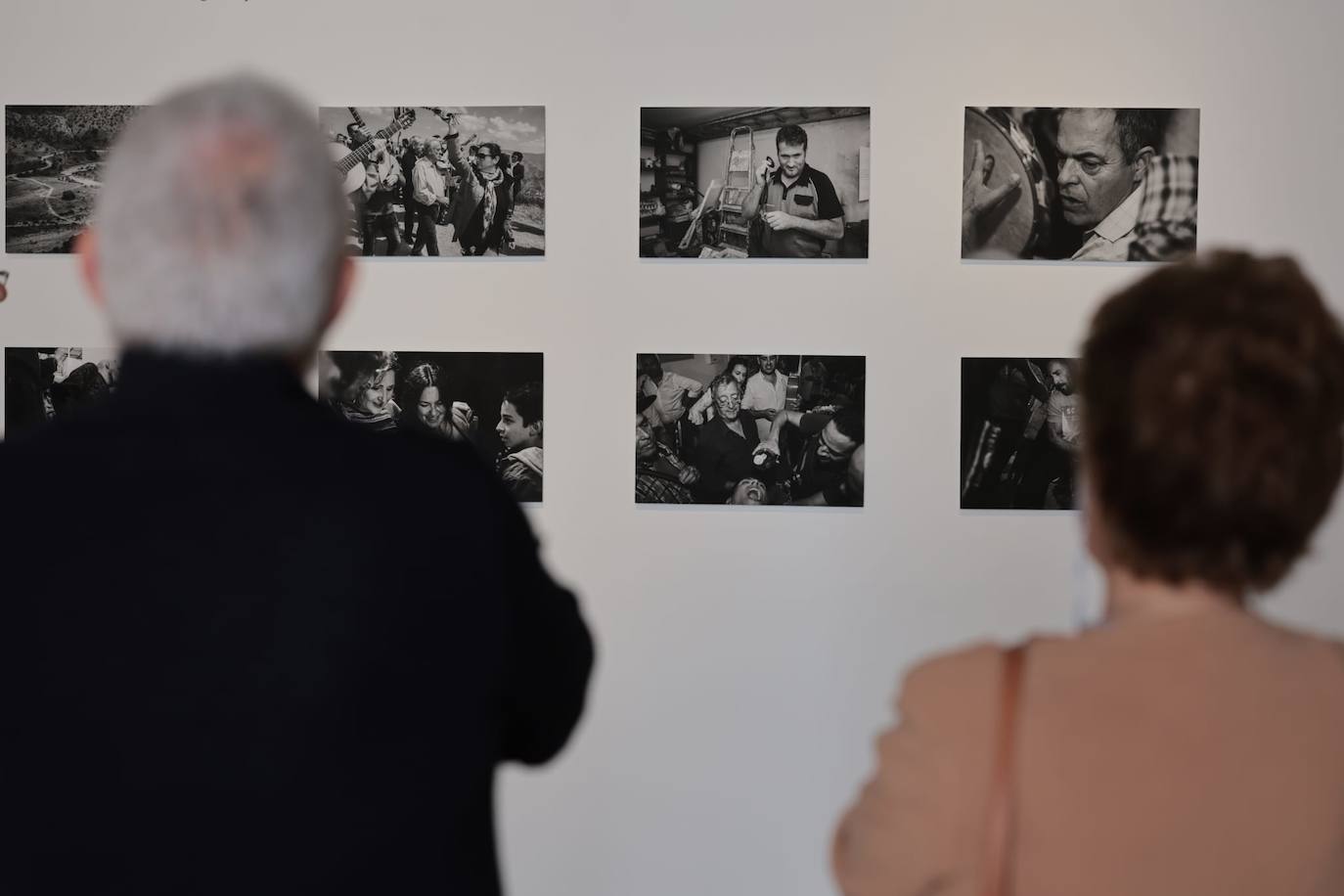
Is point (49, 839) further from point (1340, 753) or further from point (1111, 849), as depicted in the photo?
point (1340, 753)

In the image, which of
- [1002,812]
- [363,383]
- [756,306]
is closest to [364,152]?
[363,383]

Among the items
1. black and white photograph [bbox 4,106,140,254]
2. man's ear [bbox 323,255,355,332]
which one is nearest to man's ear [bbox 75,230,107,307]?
man's ear [bbox 323,255,355,332]

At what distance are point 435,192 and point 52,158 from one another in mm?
908

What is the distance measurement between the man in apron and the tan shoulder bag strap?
1996mm

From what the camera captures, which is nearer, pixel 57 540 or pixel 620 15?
pixel 57 540

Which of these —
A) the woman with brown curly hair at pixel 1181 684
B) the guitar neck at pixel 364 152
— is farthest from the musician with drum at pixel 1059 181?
the woman with brown curly hair at pixel 1181 684

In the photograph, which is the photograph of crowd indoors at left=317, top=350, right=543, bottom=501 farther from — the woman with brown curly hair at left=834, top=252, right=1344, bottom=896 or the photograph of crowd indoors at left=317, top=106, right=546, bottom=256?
the woman with brown curly hair at left=834, top=252, right=1344, bottom=896

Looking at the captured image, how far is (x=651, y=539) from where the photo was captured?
120 inches

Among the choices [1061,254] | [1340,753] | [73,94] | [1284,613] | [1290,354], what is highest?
[73,94]

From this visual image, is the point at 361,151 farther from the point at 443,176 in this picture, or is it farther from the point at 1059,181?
the point at 1059,181

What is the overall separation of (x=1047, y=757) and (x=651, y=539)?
6.49 feet

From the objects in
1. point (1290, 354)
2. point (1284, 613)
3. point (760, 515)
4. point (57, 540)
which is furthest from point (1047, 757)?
point (1284, 613)

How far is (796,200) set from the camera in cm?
300

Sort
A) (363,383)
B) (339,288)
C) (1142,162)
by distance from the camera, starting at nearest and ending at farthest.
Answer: (339,288)
(1142,162)
(363,383)
